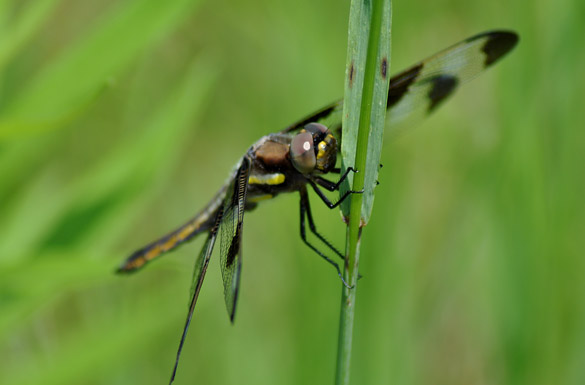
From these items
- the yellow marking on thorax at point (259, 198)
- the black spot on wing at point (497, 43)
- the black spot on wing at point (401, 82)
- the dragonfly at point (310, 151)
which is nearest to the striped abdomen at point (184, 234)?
the dragonfly at point (310, 151)

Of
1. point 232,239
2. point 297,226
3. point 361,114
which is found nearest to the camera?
point 361,114

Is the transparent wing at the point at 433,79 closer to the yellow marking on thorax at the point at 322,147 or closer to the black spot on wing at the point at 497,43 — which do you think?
the black spot on wing at the point at 497,43

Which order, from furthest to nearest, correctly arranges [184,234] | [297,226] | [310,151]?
1. [297,226]
2. [184,234]
3. [310,151]

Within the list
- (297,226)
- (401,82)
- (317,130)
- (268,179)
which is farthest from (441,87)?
(297,226)

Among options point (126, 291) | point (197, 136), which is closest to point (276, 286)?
point (126, 291)

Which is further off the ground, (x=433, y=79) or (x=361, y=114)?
(x=433, y=79)

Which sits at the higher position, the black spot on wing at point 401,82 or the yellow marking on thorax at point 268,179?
the black spot on wing at point 401,82

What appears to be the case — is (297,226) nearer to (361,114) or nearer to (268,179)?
(268,179)
